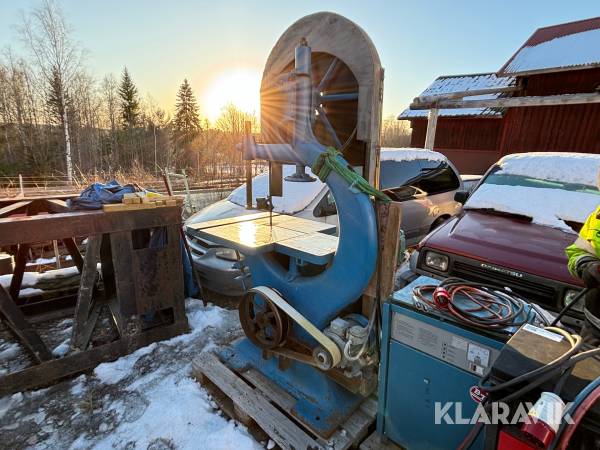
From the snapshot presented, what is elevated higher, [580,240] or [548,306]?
[580,240]

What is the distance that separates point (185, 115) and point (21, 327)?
35.8m

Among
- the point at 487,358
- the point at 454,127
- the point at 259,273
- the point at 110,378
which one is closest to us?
the point at 487,358

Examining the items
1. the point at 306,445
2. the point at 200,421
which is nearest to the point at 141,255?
the point at 200,421

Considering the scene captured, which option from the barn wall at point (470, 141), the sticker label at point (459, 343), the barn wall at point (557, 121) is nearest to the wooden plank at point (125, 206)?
the sticker label at point (459, 343)

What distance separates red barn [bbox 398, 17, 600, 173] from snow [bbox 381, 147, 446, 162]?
5142 millimetres

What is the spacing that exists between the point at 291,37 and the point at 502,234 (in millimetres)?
2866

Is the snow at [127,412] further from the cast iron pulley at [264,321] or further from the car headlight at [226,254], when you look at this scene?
the car headlight at [226,254]

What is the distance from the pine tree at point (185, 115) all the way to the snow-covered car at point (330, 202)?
32.0 m

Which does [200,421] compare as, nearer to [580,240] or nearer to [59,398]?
[59,398]

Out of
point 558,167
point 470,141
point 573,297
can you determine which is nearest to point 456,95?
point 470,141

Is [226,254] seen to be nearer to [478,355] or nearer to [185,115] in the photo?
[478,355]

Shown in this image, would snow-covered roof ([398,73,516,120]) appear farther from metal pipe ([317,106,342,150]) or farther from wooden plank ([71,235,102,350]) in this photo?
wooden plank ([71,235,102,350])

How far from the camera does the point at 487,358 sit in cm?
157

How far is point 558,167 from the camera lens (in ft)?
13.5
